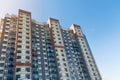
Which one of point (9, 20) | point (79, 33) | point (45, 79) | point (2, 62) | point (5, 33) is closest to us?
point (2, 62)

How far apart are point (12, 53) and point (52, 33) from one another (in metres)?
21.6

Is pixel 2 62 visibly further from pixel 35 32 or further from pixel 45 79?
pixel 35 32

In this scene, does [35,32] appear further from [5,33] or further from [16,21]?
[5,33]

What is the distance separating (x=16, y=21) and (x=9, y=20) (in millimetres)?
3103

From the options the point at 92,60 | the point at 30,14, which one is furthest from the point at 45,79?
the point at 30,14

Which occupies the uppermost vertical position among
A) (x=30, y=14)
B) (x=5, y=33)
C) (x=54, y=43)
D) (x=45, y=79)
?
(x=30, y=14)

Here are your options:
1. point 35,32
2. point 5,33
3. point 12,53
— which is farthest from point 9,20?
point 12,53

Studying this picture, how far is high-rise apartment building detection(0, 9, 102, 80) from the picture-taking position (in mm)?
41641

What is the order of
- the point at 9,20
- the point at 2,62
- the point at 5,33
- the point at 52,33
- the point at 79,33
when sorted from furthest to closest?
the point at 79,33, the point at 52,33, the point at 9,20, the point at 5,33, the point at 2,62

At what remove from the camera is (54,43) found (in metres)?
55.7

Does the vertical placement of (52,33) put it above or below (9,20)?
below

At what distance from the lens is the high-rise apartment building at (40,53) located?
137ft

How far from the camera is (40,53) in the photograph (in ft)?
169

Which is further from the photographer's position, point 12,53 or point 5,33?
point 5,33
